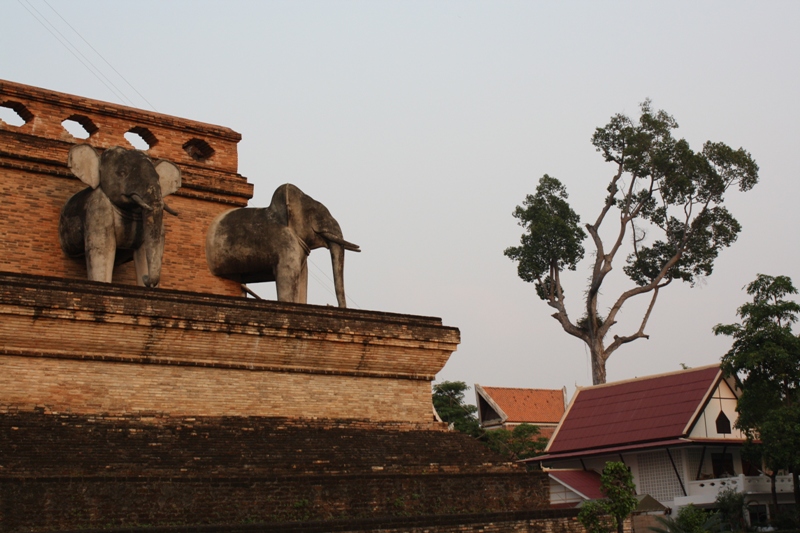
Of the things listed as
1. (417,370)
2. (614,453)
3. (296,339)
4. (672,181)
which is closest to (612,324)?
(672,181)

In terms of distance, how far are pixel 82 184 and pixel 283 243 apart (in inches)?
143

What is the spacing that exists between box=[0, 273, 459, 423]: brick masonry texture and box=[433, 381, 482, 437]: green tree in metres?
23.8

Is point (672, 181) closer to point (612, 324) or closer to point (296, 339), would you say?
point (612, 324)

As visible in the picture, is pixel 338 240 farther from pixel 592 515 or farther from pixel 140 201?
pixel 592 515

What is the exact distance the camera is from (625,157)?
35438 millimetres

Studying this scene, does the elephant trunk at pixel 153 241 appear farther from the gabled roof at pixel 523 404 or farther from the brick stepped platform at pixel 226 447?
the gabled roof at pixel 523 404

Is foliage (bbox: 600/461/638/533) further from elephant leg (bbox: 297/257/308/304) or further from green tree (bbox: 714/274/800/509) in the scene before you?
green tree (bbox: 714/274/800/509)

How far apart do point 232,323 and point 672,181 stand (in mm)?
24665

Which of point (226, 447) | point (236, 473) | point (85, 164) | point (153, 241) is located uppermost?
point (85, 164)

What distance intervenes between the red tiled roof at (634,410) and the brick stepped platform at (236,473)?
12653 millimetres

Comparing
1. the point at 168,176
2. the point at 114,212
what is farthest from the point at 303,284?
the point at 114,212

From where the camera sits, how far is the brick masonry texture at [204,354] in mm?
12797

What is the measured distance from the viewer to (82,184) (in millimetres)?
17156

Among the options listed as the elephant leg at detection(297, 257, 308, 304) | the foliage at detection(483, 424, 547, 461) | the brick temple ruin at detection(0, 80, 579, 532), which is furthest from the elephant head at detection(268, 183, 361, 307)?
the foliage at detection(483, 424, 547, 461)
